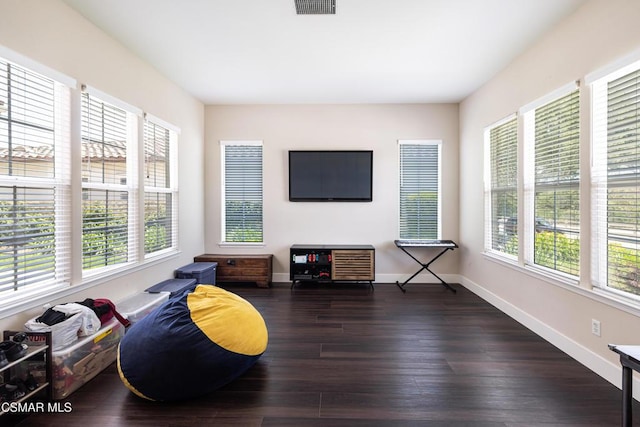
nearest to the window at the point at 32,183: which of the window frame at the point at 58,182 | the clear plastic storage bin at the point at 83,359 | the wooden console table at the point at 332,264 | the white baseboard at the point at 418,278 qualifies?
the window frame at the point at 58,182

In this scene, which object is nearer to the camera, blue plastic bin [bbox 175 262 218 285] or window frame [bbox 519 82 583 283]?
window frame [bbox 519 82 583 283]

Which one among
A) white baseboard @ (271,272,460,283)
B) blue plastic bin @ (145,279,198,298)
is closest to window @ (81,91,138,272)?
blue plastic bin @ (145,279,198,298)

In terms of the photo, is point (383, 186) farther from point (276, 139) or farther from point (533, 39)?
point (533, 39)

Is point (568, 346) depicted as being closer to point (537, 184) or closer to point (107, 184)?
point (537, 184)

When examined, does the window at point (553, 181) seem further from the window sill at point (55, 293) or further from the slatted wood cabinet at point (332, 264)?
the window sill at point (55, 293)

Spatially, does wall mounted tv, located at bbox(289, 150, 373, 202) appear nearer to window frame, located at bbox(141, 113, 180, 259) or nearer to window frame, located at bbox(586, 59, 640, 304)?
window frame, located at bbox(141, 113, 180, 259)

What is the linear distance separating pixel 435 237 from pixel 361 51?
3114mm

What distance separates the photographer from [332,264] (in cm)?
445

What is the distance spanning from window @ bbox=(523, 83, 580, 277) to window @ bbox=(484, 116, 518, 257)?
0.78 ft

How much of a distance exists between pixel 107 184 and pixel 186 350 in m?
2.03

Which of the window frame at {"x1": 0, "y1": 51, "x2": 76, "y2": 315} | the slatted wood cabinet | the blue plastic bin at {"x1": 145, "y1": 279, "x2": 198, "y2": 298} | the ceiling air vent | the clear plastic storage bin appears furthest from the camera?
the slatted wood cabinet

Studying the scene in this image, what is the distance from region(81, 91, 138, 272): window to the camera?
268 centimetres

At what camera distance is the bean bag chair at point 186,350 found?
184 cm

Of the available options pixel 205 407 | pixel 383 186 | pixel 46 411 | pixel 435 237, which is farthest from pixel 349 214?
pixel 46 411
